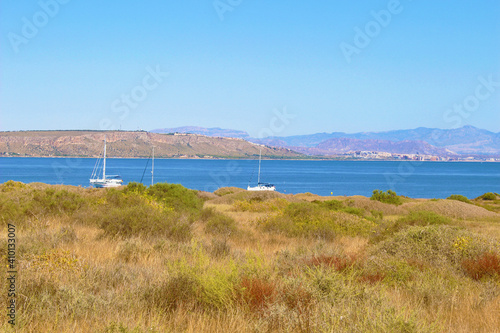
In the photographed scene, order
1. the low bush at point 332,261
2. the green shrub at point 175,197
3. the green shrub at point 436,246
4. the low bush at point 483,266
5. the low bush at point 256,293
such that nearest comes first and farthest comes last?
the low bush at point 256,293, the low bush at point 332,261, the low bush at point 483,266, the green shrub at point 436,246, the green shrub at point 175,197

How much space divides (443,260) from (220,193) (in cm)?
4125

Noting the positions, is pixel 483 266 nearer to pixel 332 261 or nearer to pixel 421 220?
pixel 332 261

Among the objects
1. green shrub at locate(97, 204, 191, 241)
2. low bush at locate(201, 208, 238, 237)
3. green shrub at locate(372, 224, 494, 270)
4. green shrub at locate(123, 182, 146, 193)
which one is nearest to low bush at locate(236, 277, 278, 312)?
green shrub at locate(372, 224, 494, 270)

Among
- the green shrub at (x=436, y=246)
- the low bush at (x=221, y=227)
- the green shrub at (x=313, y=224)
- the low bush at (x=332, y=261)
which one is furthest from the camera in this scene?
the green shrub at (x=313, y=224)

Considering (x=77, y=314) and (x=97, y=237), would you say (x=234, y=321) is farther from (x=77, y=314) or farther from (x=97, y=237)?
(x=97, y=237)

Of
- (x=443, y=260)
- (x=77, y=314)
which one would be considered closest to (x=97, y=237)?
(x=77, y=314)

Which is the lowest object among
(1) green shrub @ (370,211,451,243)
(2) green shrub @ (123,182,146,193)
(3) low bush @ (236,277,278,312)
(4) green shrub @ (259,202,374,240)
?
(4) green shrub @ (259,202,374,240)

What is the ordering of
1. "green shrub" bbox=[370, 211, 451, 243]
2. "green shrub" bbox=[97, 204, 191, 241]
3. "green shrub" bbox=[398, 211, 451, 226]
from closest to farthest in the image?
"green shrub" bbox=[97, 204, 191, 241]
"green shrub" bbox=[370, 211, 451, 243]
"green shrub" bbox=[398, 211, 451, 226]

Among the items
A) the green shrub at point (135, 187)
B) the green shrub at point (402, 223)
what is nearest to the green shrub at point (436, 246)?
the green shrub at point (402, 223)

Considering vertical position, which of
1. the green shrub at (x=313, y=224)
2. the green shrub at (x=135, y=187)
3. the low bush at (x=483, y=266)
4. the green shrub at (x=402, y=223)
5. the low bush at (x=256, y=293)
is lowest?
the green shrub at (x=313, y=224)

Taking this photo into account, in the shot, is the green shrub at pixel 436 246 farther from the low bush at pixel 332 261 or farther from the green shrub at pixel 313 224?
the green shrub at pixel 313 224

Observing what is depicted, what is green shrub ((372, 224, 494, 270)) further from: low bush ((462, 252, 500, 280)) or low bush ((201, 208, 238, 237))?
low bush ((201, 208, 238, 237))

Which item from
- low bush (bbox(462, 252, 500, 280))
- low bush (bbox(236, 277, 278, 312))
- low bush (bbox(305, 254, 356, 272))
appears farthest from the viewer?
low bush (bbox(462, 252, 500, 280))

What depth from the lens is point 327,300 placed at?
17.3ft
